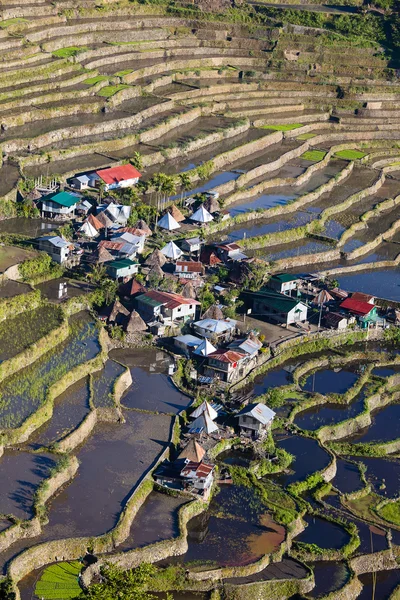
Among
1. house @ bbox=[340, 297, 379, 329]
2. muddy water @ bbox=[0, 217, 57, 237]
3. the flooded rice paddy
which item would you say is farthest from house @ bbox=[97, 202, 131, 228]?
house @ bbox=[340, 297, 379, 329]

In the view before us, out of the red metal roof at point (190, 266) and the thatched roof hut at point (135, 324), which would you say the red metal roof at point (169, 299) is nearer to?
the thatched roof hut at point (135, 324)

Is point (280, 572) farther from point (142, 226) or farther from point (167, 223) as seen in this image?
point (167, 223)

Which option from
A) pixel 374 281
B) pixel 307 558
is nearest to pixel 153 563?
pixel 307 558

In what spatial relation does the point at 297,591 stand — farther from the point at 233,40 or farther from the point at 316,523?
the point at 233,40

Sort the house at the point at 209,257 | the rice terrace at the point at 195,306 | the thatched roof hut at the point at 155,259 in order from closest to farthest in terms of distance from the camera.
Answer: the rice terrace at the point at 195,306, the thatched roof hut at the point at 155,259, the house at the point at 209,257

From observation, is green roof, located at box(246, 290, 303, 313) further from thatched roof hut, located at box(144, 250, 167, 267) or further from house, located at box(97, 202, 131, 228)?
house, located at box(97, 202, 131, 228)

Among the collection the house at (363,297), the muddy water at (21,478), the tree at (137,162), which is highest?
the tree at (137,162)

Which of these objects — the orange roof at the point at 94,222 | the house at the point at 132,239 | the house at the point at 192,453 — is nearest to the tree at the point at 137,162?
the orange roof at the point at 94,222
